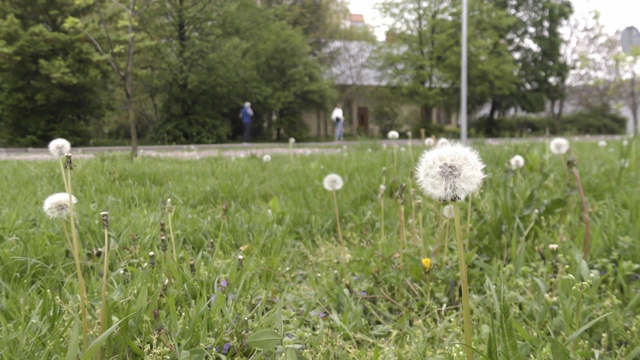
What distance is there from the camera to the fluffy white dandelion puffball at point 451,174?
1153mm

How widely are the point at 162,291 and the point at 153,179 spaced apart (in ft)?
10.1

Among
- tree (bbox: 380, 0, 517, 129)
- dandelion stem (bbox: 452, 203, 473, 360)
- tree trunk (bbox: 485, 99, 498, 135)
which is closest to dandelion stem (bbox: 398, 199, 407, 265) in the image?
dandelion stem (bbox: 452, 203, 473, 360)

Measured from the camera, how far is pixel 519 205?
2.72m

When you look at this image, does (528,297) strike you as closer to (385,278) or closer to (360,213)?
(385,278)

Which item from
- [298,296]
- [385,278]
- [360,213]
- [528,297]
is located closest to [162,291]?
[298,296]

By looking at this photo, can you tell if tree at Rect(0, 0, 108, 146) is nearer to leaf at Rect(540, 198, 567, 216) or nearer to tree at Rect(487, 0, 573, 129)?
leaf at Rect(540, 198, 567, 216)

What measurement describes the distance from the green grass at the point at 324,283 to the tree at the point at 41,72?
65.2 feet

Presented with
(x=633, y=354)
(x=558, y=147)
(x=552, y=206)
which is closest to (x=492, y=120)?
(x=558, y=147)

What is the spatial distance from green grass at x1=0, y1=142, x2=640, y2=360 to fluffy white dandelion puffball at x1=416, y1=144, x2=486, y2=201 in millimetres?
365

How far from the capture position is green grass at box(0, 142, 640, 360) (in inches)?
59.7

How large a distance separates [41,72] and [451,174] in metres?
23.2

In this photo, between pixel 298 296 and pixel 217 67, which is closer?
pixel 298 296

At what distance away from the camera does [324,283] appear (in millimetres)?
2258

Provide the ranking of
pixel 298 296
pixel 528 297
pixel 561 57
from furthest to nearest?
pixel 561 57 < pixel 298 296 < pixel 528 297
